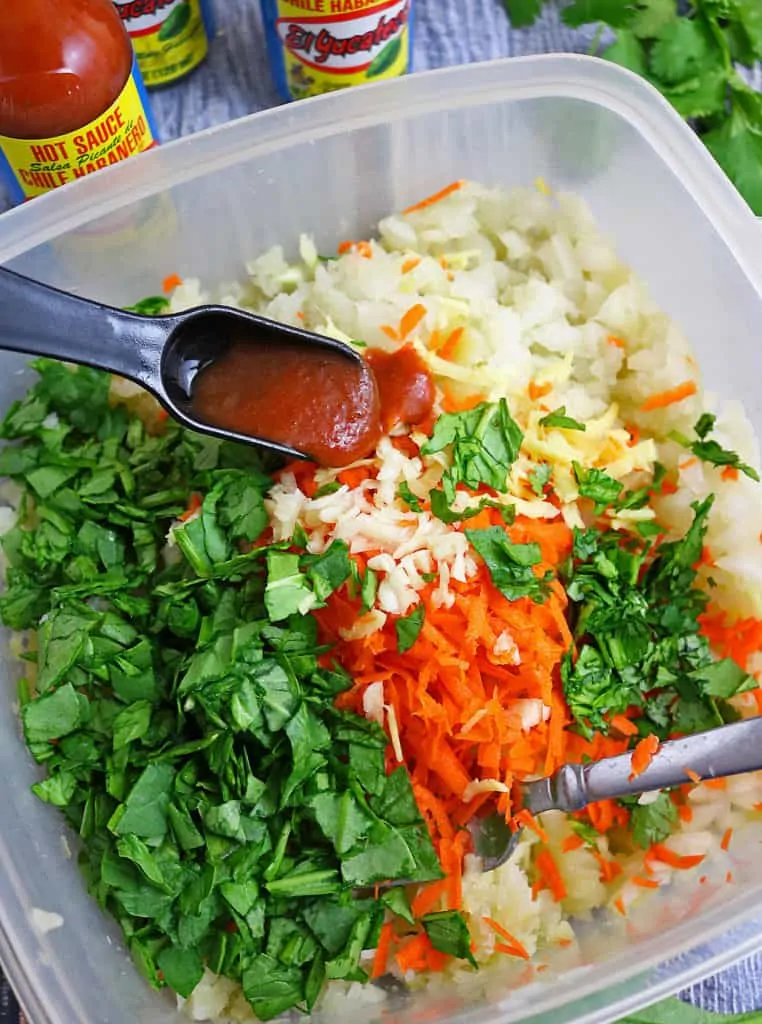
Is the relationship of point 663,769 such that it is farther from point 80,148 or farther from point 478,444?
point 80,148

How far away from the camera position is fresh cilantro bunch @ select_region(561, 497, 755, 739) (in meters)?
1.22

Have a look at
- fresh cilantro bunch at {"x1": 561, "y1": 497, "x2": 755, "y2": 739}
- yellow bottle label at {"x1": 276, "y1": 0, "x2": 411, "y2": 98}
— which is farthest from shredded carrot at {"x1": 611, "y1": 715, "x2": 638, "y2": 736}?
yellow bottle label at {"x1": 276, "y1": 0, "x2": 411, "y2": 98}

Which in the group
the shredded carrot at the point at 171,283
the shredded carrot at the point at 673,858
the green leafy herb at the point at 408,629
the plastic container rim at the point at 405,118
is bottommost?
the shredded carrot at the point at 673,858

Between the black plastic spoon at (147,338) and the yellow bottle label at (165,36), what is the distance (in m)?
0.62

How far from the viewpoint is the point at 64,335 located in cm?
113

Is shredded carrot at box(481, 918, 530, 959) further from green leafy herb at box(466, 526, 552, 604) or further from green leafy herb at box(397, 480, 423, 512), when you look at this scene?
green leafy herb at box(397, 480, 423, 512)

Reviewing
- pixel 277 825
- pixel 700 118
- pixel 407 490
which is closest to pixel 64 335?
pixel 407 490

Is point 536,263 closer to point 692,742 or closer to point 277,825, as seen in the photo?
point 692,742

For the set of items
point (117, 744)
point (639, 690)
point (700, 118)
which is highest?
point (700, 118)

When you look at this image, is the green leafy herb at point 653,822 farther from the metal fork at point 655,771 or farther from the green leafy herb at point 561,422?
the green leafy herb at point 561,422

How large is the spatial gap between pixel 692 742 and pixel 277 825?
1.57ft

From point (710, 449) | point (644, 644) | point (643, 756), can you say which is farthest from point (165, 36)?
point (643, 756)

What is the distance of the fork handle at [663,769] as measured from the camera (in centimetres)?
106

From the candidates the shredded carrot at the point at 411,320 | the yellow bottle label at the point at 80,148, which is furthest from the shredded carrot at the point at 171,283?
the shredded carrot at the point at 411,320
